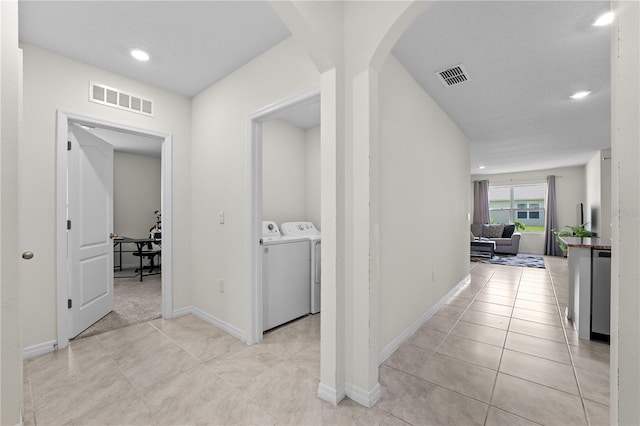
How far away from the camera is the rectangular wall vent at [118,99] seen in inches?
100

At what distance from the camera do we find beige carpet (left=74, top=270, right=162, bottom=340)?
2801 mm

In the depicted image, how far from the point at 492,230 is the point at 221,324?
8.17m

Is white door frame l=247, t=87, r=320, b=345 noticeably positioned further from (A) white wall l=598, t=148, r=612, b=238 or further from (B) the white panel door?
(A) white wall l=598, t=148, r=612, b=238

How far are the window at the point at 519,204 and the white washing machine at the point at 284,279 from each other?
8.27m

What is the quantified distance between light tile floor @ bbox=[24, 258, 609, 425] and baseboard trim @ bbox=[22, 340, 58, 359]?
10 cm

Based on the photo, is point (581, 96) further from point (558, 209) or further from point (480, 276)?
point (558, 209)

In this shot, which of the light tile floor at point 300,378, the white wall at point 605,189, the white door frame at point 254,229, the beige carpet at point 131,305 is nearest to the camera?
the light tile floor at point 300,378

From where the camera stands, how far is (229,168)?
2.67 meters

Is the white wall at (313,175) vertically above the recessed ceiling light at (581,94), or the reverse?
the recessed ceiling light at (581,94)

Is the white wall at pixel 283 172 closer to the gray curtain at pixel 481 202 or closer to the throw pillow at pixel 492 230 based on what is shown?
the throw pillow at pixel 492 230

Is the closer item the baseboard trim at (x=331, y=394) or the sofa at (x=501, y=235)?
the baseboard trim at (x=331, y=394)

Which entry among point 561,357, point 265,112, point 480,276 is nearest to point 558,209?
point 480,276

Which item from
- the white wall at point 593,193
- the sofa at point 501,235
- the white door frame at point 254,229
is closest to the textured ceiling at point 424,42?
the white door frame at point 254,229

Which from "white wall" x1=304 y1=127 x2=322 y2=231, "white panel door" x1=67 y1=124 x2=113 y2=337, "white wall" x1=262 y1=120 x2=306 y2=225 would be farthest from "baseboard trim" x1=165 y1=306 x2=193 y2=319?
"white wall" x1=304 y1=127 x2=322 y2=231
